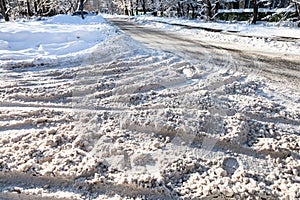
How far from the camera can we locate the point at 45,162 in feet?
8.46

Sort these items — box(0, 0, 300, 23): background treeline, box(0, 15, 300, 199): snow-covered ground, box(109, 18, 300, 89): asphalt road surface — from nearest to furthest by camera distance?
box(0, 15, 300, 199): snow-covered ground
box(109, 18, 300, 89): asphalt road surface
box(0, 0, 300, 23): background treeline

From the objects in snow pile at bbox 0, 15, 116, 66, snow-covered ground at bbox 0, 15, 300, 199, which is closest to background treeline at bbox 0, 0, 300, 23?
snow pile at bbox 0, 15, 116, 66

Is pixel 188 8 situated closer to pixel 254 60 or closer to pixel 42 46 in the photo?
pixel 42 46

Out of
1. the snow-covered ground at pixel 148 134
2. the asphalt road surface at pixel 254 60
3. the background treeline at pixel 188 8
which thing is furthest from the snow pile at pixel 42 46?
the background treeline at pixel 188 8

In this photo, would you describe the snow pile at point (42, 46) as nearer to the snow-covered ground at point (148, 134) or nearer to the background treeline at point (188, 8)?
the snow-covered ground at point (148, 134)

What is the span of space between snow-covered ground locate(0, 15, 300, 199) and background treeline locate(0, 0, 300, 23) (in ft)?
39.5

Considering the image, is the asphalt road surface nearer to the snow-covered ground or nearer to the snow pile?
the snow-covered ground

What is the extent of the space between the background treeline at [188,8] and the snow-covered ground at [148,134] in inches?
474

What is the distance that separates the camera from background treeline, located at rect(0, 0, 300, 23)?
18.1 m

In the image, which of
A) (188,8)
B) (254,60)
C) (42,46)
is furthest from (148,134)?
(188,8)

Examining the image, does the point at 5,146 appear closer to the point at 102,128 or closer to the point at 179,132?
the point at 102,128

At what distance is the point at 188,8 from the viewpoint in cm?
3266

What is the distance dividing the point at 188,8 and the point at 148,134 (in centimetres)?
3239

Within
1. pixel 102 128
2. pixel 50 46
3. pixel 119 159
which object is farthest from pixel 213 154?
pixel 50 46
